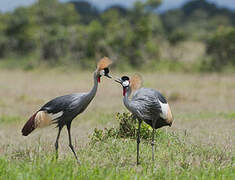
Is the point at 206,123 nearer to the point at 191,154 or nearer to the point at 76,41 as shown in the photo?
the point at 191,154

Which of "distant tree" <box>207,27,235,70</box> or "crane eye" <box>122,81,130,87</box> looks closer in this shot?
"crane eye" <box>122,81,130,87</box>

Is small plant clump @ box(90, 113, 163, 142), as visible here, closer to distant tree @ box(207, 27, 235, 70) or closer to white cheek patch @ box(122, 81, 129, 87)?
white cheek patch @ box(122, 81, 129, 87)

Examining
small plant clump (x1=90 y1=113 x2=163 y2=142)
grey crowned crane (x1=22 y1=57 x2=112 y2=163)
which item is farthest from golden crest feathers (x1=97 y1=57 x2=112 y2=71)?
small plant clump (x1=90 y1=113 x2=163 y2=142)

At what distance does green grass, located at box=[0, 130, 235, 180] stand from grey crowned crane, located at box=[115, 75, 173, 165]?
0.42 metres

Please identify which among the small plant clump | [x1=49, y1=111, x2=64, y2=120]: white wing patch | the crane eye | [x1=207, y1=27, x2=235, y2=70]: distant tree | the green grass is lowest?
the green grass

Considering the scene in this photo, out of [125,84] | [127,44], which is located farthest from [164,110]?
[127,44]

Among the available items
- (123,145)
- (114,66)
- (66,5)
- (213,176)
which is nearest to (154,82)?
(114,66)

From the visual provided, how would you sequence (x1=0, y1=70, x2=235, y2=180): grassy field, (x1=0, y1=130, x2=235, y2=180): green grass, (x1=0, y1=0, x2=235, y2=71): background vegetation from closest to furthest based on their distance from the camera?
(x1=0, y1=130, x2=235, y2=180): green grass
(x1=0, y1=70, x2=235, y2=180): grassy field
(x1=0, y1=0, x2=235, y2=71): background vegetation

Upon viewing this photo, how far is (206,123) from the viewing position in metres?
8.98

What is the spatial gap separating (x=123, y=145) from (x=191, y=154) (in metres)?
1.00

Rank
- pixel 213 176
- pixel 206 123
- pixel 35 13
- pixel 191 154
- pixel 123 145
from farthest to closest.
Answer: pixel 35 13 → pixel 206 123 → pixel 123 145 → pixel 191 154 → pixel 213 176

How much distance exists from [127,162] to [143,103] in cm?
80

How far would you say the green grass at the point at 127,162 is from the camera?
173 inches

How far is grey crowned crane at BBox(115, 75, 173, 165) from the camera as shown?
5.18 meters
